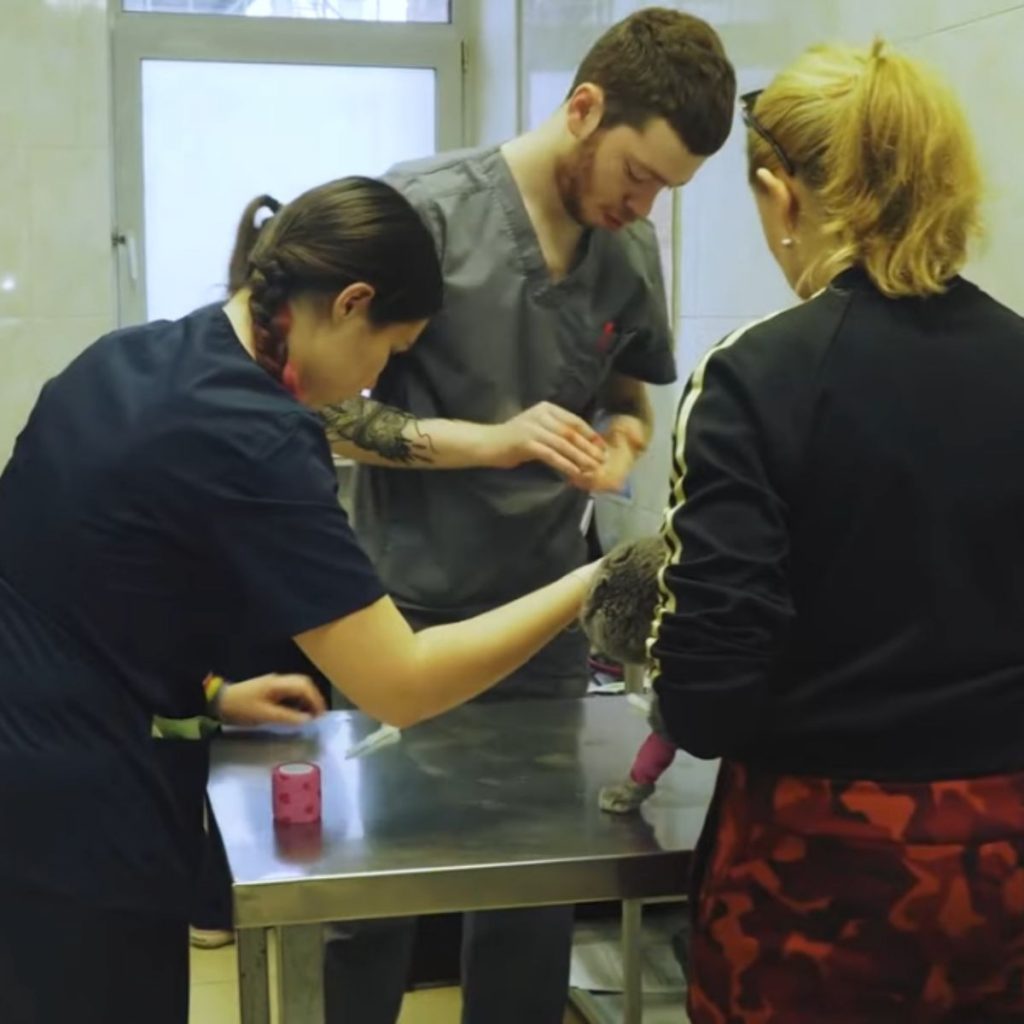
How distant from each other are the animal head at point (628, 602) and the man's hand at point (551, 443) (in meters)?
0.36

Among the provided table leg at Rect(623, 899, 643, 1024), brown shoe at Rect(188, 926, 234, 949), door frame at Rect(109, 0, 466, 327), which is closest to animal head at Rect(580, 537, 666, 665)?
table leg at Rect(623, 899, 643, 1024)

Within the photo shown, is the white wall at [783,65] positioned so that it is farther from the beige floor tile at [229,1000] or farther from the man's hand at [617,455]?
the beige floor tile at [229,1000]

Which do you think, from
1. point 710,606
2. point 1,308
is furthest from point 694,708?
point 1,308

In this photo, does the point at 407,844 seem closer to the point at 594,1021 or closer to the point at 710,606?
the point at 710,606

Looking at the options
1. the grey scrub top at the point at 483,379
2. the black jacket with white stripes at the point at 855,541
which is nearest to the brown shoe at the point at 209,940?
the grey scrub top at the point at 483,379

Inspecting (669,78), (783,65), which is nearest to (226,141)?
(783,65)

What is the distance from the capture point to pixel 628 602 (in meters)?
1.17

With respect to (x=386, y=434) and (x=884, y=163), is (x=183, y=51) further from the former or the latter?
(x=884, y=163)

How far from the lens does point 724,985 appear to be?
1.08 m

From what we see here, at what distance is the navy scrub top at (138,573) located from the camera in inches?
45.5

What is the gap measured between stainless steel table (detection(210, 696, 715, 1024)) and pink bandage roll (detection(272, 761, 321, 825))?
0.04ft

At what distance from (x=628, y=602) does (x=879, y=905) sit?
0.97ft

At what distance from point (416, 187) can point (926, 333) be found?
2.67 feet

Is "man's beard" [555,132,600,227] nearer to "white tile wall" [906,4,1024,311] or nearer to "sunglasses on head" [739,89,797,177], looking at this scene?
"white tile wall" [906,4,1024,311]
